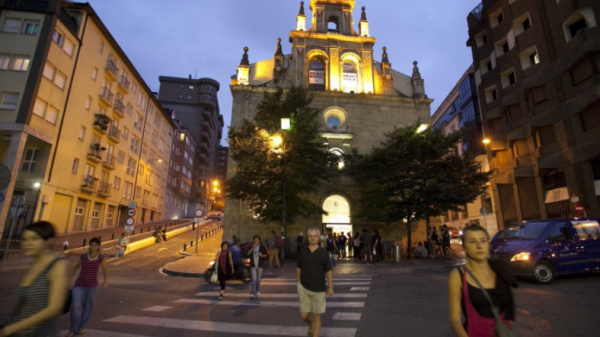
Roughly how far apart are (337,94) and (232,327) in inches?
925

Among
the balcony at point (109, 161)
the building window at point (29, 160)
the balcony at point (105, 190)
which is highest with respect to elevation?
the balcony at point (109, 161)

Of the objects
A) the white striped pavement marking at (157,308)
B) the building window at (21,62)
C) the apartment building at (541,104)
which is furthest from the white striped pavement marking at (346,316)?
the building window at (21,62)

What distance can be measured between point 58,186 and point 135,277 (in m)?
18.6

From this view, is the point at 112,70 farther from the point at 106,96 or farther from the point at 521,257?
the point at 521,257

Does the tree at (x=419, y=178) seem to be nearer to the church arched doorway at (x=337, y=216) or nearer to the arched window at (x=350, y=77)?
the church arched doorway at (x=337, y=216)


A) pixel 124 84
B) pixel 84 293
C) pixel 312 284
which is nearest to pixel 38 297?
pixel 312 284

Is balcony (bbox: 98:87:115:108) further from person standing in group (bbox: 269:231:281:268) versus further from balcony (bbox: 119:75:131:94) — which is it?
person standing in group (bbox: 269:231:281:268)

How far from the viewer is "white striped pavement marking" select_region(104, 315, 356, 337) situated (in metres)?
5.00

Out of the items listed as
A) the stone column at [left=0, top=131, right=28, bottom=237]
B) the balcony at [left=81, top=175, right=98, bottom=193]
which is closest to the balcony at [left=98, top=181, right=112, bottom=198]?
the balcony at [left=81, top=175, right=98, bottom=193]

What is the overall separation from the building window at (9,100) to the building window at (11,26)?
17.2 feet

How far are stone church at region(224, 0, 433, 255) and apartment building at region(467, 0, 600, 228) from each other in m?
7.47

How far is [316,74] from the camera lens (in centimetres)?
2816

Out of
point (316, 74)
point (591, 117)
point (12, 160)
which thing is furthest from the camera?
point (316, 74)

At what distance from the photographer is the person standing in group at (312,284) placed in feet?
14.5
